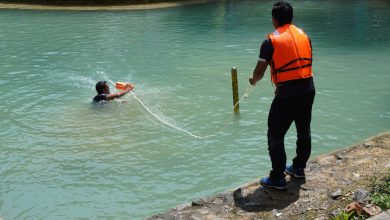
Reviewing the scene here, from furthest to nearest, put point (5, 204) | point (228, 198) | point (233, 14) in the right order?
point (233, 14)
point (5, 204)
point (228, 198)

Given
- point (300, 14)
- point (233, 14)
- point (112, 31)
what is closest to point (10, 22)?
point (112, 31)

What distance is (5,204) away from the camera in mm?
6297

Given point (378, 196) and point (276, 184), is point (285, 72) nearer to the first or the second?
point (276, 184)

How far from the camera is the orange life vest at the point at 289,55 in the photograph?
4570 millimetres

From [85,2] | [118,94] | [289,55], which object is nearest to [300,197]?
[289,55]

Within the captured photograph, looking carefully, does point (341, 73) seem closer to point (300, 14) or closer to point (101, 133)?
point (101, 133)

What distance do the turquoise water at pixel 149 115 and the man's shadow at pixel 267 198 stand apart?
1.27m

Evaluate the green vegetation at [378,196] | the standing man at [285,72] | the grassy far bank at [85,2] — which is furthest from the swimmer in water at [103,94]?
the grassy far bank at [85,2]

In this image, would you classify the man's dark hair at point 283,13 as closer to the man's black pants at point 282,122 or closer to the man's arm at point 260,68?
the man's arm at point 260,68

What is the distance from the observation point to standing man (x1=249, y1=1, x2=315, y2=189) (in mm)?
4586

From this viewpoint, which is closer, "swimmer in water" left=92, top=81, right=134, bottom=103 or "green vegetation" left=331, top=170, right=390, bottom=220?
"green vegetation" left=331, top=170, right=390, bottom=220

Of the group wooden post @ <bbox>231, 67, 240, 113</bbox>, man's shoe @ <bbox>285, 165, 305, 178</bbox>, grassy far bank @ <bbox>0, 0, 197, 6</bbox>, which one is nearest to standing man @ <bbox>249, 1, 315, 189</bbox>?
man's shoe @ <bbox>285, 165, 305, 178</bbox>

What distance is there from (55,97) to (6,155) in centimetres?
332

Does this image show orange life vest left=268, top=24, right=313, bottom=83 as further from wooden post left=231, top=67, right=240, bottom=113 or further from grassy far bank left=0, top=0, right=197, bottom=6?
grassy far bank left=0, top=0, right=197, bottom=6
